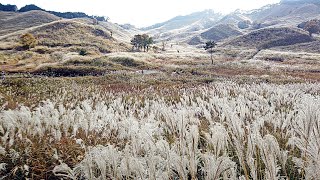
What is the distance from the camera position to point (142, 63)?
7725cm

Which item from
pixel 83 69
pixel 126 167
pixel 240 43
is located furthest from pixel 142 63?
pixel 240 43

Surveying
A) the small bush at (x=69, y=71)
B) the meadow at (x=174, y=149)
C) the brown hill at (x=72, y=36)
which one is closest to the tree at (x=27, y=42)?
the brown hill at (x=72, y=36)

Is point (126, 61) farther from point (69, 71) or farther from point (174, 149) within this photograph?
point (174, 149)

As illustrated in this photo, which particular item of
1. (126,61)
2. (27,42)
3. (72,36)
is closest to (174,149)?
(126,61)

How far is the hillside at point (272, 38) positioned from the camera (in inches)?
5621

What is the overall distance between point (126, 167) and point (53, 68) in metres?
59.7

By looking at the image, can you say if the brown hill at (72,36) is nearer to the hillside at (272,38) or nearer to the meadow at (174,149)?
the hillside at (272,38)

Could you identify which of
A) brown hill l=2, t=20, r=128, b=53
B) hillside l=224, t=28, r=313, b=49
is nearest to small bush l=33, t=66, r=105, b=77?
brown hill l=2, t=20, r=128, b=53

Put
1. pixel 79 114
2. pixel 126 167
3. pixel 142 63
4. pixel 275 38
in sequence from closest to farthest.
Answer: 1. pixel 126 167
2. pixel 79 114
3. pixel 142 63
4. pixel 275 38

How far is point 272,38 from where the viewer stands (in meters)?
151

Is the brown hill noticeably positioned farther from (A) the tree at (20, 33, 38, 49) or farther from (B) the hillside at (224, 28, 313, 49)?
(B) the hillside at (224, 28, 313, 49)

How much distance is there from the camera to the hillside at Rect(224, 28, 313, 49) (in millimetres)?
142762

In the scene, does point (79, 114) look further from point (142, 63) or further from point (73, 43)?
point (73, 43)

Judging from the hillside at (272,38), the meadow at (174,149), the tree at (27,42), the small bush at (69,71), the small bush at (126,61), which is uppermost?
the hillside at (272,38)
